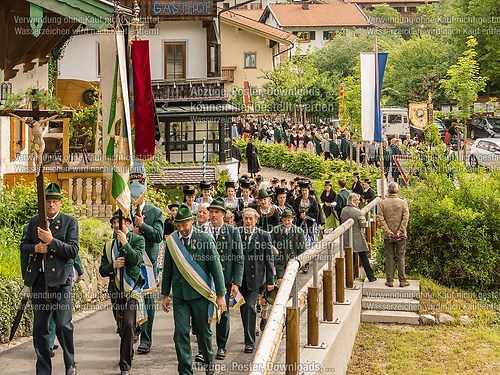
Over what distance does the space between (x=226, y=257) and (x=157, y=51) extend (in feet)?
83.5

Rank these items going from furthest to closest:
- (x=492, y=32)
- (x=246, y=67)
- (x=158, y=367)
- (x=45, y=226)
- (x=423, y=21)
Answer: (x=423, y=21)
(x=246, y=67)
(x=492, y=32)
(x=158, y=367)
(x=45, y=226)

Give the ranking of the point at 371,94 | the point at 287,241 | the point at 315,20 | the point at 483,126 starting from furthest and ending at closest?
the point at 315,20, the point at 483,126, the point at 371,94, the point at 287,241

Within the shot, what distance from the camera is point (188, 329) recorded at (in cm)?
1069

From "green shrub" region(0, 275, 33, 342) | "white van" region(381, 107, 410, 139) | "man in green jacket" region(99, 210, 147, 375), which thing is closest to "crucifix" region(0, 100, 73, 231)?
"man in green jacket" region(99, 210, 147, 375)

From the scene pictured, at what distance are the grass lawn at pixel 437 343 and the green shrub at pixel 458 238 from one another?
0.44m

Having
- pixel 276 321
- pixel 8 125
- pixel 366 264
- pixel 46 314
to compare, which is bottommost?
pixel 366 264

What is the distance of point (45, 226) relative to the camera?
10.3m

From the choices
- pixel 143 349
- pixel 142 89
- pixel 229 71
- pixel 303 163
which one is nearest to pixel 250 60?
pixel 229 71

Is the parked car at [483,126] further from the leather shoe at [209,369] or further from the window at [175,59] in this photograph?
the leather shoe at [209,369]

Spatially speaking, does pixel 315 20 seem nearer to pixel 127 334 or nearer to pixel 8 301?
pixel 8 301

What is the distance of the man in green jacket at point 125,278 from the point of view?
1134 centimetres

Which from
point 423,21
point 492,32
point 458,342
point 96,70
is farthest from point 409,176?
point 423,21

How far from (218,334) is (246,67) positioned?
2439 inches

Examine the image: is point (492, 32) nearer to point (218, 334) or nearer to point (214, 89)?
point (214, 89)
